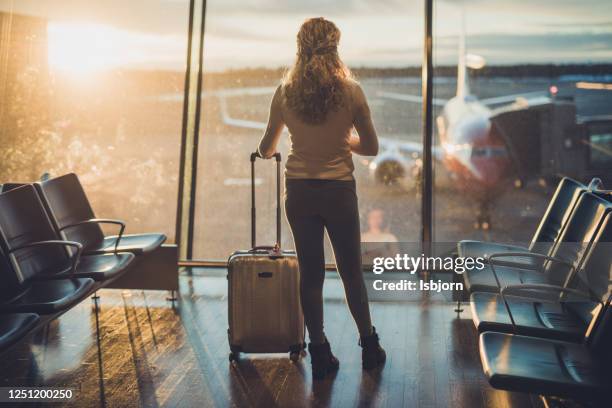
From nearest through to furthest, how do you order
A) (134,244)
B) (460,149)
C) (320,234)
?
(320,234)
(134,244)
(460,149)

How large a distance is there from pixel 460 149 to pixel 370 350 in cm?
319

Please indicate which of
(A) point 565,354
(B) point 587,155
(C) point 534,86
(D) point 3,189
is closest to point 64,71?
(D) point 3,189

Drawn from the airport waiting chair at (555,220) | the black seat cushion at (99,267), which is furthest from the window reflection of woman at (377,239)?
the black seat cushion at (99,267)

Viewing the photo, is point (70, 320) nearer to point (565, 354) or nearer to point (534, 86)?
point (565, 354)

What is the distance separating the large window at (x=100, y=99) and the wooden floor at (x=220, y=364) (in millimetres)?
1426

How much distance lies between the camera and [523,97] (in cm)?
648

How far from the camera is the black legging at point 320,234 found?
350 cm

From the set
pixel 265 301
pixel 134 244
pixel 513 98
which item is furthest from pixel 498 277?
pixel 513 98

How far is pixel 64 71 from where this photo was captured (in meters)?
6.36

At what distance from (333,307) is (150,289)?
1274 millimetres

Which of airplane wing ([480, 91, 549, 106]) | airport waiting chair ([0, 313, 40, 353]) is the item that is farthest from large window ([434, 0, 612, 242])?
airport waiting chair ([0, 313, 40, 353])

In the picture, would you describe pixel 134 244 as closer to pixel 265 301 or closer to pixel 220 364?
pixel 220 364

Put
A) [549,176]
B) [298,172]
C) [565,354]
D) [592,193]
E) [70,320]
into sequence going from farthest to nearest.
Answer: [549,176] < [70,320] < [592,193] < [298,172] < [565,354]

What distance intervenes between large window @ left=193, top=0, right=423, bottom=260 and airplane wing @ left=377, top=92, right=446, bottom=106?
0.08 feet
